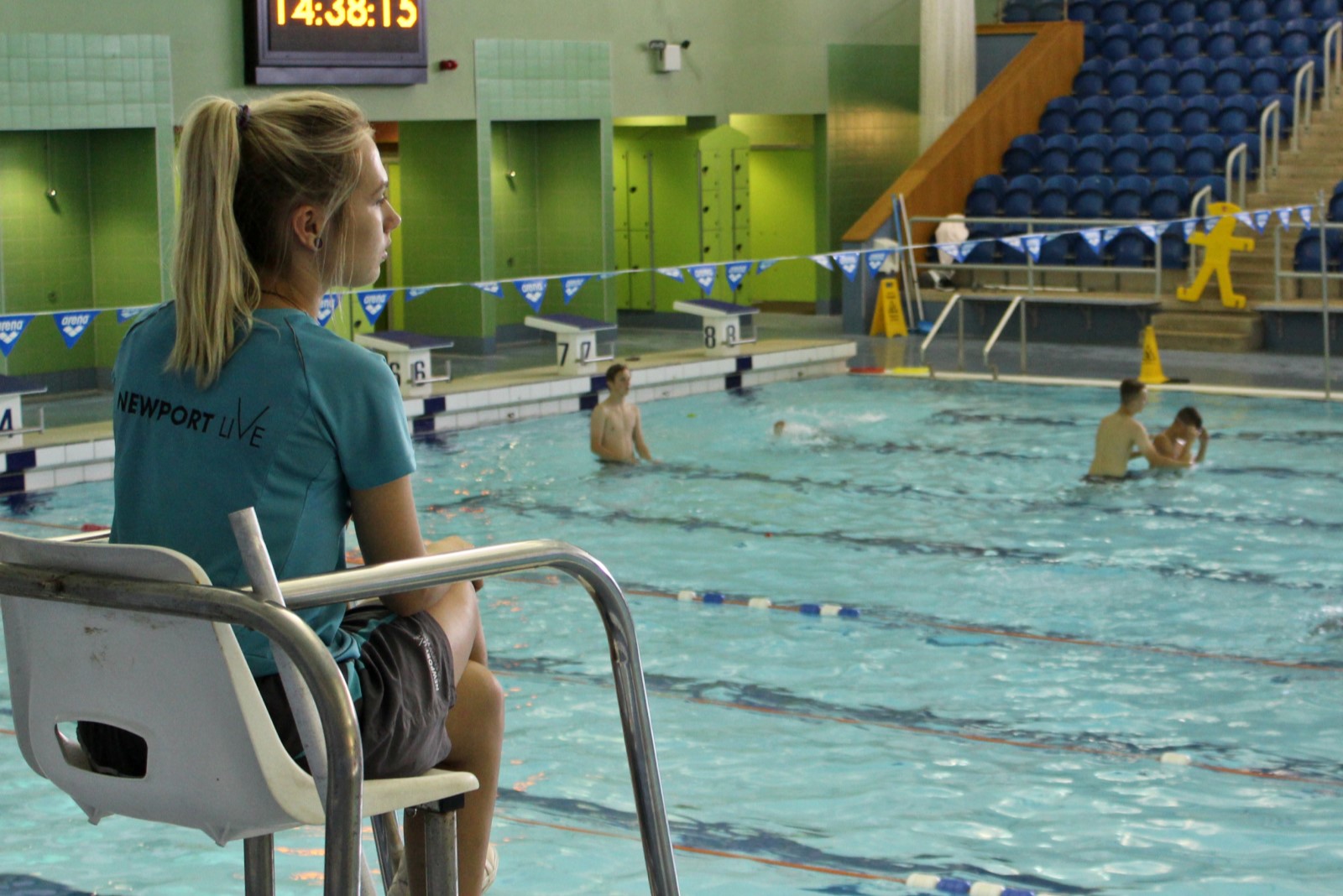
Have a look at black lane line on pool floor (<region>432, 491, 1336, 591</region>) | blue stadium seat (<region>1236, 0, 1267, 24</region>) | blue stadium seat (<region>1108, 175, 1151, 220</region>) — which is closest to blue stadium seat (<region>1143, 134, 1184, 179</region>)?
blue stadium seat (<region>1108, 175, 1151, 220</region>)

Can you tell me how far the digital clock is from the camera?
13031 millimetres

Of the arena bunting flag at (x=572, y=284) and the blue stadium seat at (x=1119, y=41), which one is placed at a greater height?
the blue stadium seat at (x=1119, y=41)

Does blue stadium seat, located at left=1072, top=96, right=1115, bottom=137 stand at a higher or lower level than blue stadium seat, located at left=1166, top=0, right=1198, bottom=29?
lower

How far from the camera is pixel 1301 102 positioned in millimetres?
17594

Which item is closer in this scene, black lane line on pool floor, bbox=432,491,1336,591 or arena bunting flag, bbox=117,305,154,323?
black lane line on pool floor, bbox=432,491,1336,591

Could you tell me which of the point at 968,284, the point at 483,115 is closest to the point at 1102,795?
the point at 483,115

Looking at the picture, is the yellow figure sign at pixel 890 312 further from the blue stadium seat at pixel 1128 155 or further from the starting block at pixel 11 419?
the starting block at pixel 11 419

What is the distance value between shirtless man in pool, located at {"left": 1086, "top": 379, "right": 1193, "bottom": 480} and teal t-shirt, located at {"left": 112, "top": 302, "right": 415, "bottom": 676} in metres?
7.83

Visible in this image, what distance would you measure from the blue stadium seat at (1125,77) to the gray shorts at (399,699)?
18.0 m

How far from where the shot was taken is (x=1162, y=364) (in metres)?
14.3

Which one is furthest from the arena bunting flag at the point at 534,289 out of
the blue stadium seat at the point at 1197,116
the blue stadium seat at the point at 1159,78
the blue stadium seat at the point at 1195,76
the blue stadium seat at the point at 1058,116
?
the blue stadium seat at the point at 1195,76

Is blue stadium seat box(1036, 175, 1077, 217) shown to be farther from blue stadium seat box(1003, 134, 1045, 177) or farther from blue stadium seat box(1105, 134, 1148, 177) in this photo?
blue stadium seat box(1003, 134, 1045, 177)

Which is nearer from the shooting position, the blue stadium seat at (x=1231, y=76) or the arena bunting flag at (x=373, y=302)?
the arena bunting flag at (x=373, y=302)

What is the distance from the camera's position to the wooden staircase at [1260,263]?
15117 mm
